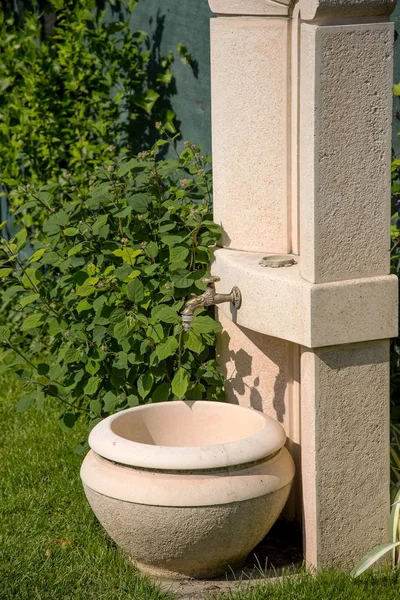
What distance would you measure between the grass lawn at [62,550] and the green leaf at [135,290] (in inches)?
36.6

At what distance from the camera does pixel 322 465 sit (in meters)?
3.42

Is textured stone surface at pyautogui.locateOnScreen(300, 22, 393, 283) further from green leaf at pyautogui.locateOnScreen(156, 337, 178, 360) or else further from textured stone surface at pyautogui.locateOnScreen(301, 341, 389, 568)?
green leaf at pyautogui.locateOnScreen(156, 337, 178, 360)

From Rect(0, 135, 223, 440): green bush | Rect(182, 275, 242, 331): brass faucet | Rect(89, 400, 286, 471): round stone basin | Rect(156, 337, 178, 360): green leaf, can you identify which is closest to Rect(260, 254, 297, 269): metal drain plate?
Rect(182, 275, 242, 331): brass faucet

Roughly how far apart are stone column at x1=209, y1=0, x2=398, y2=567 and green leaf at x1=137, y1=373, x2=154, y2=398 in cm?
34

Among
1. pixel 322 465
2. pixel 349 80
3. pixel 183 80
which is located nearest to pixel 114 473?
pixel 322 465

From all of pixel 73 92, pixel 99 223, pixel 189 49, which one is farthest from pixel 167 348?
pixel 73 92

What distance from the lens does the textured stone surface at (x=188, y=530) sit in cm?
331

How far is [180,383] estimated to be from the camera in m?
3.76

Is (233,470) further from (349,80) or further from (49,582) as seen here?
(349,80)

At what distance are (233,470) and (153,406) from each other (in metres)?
0.58

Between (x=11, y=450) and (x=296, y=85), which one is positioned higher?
(x=296, y=85)

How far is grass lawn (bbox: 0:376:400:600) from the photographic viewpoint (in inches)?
Result: 132

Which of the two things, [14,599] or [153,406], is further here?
[153,406]

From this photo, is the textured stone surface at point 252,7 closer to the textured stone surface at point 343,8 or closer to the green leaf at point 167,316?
the textured stone surface at point 343,8
